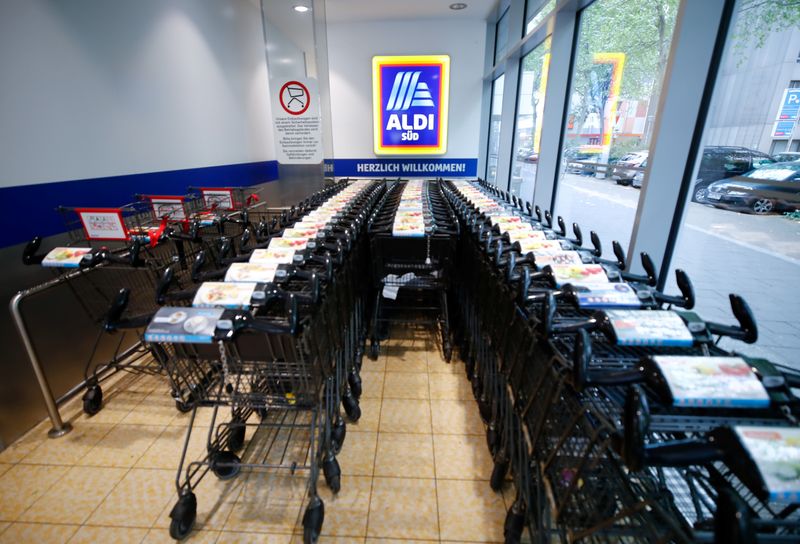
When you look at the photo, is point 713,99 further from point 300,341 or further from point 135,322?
point 135,322

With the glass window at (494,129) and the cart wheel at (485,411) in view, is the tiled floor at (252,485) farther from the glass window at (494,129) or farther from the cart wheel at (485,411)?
the glass window at (494,129)

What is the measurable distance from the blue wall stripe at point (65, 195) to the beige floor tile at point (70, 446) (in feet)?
4.95

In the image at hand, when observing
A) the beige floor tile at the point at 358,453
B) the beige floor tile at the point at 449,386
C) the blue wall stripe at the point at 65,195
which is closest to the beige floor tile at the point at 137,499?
the beige floor tile at the point at 358,453

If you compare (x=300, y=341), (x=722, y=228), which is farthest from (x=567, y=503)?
(x=722, y=228)

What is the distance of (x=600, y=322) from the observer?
118cm

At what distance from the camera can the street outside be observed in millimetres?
1795

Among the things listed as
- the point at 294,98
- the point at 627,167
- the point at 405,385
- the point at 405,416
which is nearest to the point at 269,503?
the point at 405,416

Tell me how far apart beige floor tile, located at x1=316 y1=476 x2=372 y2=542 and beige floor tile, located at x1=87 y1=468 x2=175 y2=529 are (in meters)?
0.75

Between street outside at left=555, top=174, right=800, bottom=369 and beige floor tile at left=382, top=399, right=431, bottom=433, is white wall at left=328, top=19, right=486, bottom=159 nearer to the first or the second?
street outside at left=555, top=174, right=800, bottom=369

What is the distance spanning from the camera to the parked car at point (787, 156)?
1546mm

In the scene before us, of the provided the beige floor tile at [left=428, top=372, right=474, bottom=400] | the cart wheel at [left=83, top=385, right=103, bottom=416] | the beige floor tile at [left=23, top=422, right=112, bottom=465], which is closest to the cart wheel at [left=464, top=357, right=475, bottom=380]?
the beige floor tile at [left=428, top=372, right=474, bottom=400]

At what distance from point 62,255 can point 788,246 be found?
394cm

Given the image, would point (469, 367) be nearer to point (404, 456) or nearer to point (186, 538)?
point (404, 456)

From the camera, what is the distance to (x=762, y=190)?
1744 millimetres
